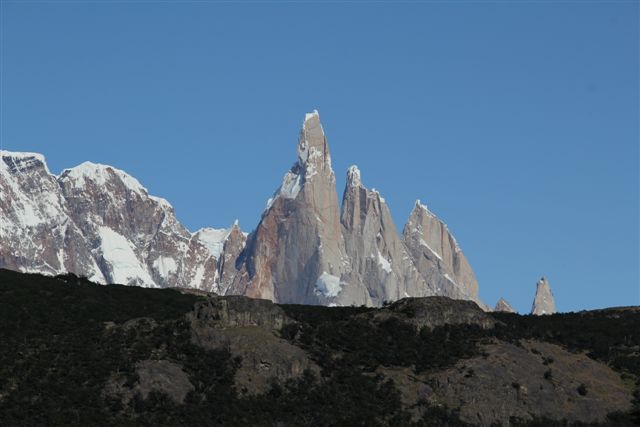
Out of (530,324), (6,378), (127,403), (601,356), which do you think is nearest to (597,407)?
(601,356)

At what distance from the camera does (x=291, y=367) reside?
153000 mm

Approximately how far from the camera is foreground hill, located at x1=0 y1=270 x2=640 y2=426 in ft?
465

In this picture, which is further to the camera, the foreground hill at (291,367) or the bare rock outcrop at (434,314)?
the bare rock outcrop at (434,314)

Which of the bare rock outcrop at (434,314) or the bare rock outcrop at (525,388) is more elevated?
the bare rock outcrop at (434,314)

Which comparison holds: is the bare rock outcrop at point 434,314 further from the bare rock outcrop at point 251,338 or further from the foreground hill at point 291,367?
the bare rock outcrop at point 251,338

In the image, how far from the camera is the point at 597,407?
516 ft

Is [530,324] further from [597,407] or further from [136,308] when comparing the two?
[136,308]

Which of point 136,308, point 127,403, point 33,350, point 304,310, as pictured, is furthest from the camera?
point 304,310

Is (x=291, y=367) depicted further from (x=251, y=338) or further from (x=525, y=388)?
(x=525, y=388)

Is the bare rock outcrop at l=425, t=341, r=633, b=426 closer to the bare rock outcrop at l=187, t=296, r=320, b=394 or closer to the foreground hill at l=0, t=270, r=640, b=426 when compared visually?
the foreground hill at l=0, t=270, r=640, b=426

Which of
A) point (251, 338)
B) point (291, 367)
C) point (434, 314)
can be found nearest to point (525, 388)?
point (434, 314)

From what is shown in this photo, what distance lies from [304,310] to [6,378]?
64.8m

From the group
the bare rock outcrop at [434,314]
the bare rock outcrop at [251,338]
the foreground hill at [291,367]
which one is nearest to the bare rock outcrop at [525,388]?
the foreground hill at [291,367]

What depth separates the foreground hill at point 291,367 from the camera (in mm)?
141875
